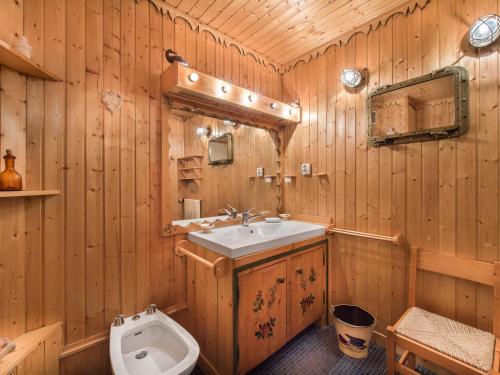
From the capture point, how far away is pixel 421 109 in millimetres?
1702

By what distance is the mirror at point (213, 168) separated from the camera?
1.77 meters

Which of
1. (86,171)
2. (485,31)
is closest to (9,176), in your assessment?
(86,171)

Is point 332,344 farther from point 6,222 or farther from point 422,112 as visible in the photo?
point 6,222

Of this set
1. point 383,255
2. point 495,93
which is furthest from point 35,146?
point 495,93

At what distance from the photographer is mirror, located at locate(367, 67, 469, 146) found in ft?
4.85

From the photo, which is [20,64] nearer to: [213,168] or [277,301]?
[213,168]

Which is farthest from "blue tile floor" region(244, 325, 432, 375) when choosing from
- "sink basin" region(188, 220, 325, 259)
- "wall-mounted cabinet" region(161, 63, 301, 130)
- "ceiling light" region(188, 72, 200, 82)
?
"ceiling light" region(188, 72, 200, 82)

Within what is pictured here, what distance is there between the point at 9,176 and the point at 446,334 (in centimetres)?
253

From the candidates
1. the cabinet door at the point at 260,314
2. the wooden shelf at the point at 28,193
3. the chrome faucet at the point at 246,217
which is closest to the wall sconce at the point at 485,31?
the cabinet door at the point at 260,314

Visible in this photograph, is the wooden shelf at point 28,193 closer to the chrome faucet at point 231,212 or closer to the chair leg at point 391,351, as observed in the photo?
the chrome faucet at point 231,212

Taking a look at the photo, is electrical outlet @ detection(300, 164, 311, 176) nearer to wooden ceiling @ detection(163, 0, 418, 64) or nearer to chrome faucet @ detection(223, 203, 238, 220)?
chrome faucet @ detection(223, 203, 238, 220)

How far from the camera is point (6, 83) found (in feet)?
3.79

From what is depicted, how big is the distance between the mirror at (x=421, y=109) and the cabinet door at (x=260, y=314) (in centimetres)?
136

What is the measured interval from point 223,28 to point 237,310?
227cm
